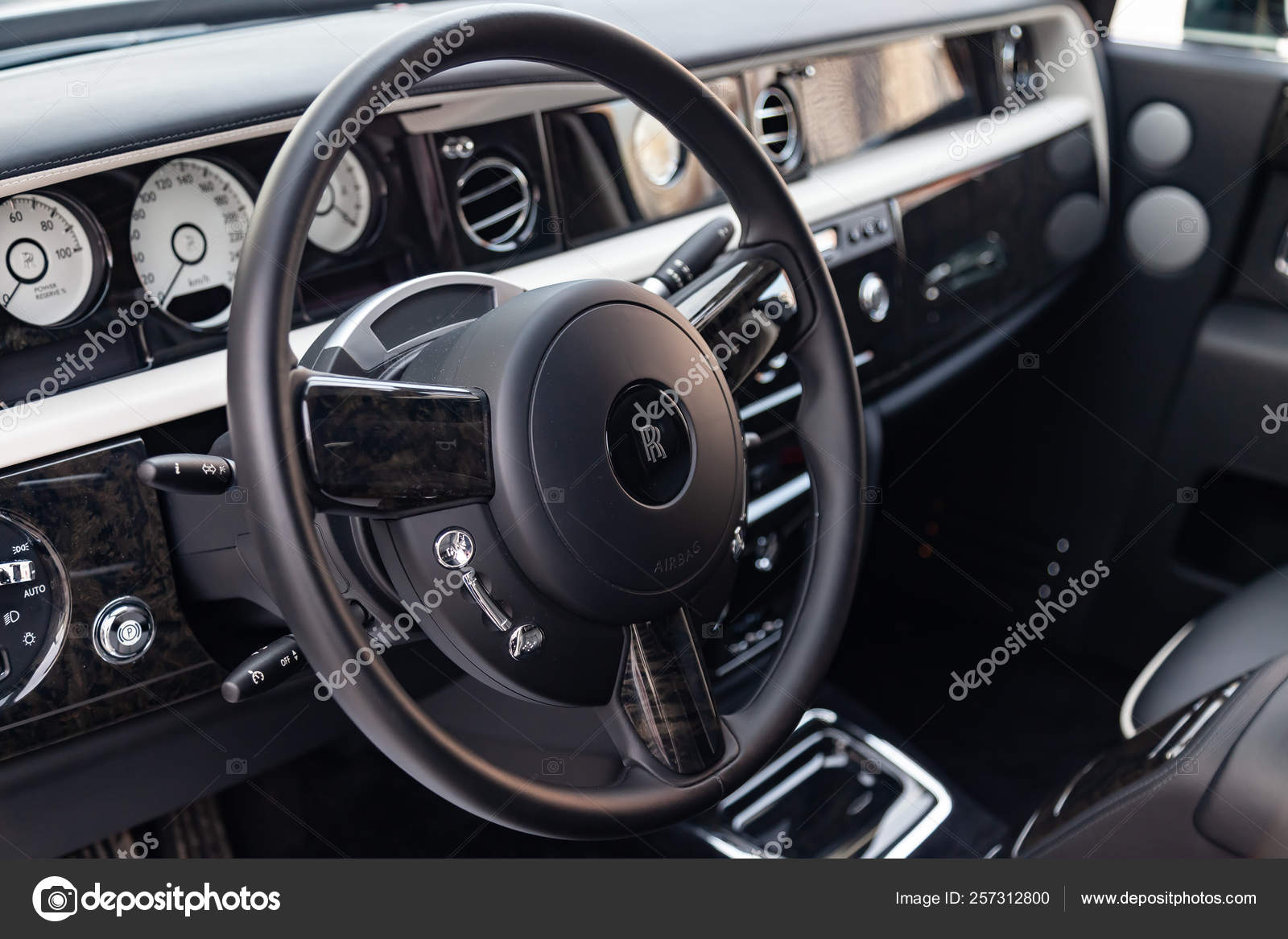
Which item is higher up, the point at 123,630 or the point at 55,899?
the point at 123,630

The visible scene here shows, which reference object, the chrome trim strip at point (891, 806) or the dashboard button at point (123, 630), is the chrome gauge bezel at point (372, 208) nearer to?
the dashboard button at point (123, 630)

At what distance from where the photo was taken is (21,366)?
875 mm

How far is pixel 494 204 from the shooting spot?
116 centimetres

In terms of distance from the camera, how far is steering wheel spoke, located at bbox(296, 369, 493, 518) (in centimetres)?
67

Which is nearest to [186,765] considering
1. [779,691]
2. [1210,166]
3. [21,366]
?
[21,366]

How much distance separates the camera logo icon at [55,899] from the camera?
849mm

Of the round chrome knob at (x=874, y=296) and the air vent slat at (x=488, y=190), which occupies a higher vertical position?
the air vent slat at (x=488, y=190)

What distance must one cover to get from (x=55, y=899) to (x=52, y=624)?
8.0 inches
